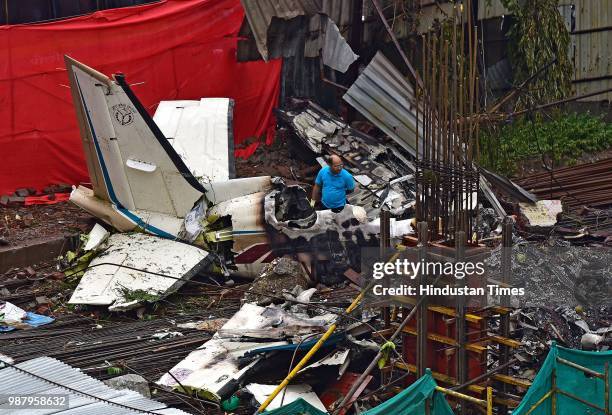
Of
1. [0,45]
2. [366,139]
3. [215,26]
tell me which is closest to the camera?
[0,45]

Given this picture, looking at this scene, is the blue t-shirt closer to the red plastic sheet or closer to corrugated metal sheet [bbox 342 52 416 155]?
corrugated metal sheet [bbox 342 52 416 155]

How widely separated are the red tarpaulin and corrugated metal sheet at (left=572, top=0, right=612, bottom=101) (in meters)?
5.84

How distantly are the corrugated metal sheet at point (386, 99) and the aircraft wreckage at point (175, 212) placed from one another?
12.1 ft

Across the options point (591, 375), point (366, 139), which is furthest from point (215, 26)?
point (591, 375)

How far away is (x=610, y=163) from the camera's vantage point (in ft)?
50.1

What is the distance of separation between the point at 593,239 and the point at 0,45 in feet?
31.1

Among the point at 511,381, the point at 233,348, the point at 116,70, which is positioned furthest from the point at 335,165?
the point at 116,70

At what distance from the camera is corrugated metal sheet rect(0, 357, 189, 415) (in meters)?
6.73

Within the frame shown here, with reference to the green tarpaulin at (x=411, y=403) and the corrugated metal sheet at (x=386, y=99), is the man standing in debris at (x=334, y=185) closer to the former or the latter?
the corrugated metal sheet at (x=386, y=99)

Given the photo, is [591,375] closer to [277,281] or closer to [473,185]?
[473,185]

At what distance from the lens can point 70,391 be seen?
282 inches

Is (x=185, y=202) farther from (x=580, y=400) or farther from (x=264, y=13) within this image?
(x=580, y=400)

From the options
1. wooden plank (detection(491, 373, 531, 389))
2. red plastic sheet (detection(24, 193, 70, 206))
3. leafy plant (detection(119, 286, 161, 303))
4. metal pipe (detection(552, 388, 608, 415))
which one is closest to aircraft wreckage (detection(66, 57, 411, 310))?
leafy plant (detection(119, 286, 161, 303))

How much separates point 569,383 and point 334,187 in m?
5.55
